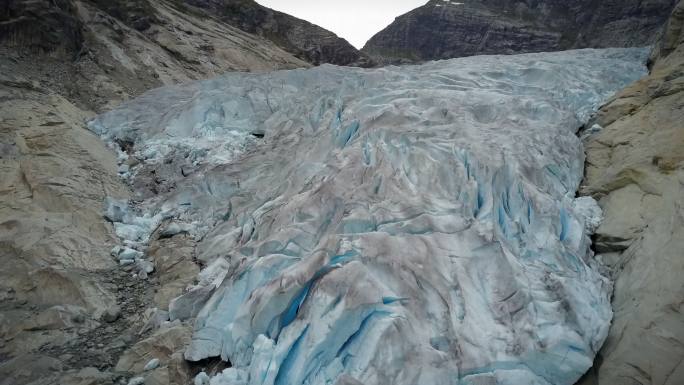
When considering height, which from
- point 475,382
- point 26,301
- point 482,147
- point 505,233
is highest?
point 482,147

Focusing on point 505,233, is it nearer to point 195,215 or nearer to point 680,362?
point 680,362

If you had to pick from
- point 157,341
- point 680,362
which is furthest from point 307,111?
point 680,362

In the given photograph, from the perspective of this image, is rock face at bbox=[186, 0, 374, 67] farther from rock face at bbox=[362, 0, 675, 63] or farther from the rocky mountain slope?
the rocky mountain slope

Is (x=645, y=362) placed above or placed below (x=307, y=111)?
below

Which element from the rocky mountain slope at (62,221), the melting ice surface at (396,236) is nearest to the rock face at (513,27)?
the rocky mountain slope at (62,221)

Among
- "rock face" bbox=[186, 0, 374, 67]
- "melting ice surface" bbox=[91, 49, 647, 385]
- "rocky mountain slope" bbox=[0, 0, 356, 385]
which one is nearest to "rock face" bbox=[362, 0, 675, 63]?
"rock face" bbox=[186, 0, 374, 67]

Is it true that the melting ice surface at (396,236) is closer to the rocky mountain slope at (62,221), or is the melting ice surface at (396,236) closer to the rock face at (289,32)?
the rocky mountain slope at (62,221)

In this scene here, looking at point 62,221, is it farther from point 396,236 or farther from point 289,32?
point 289,32
